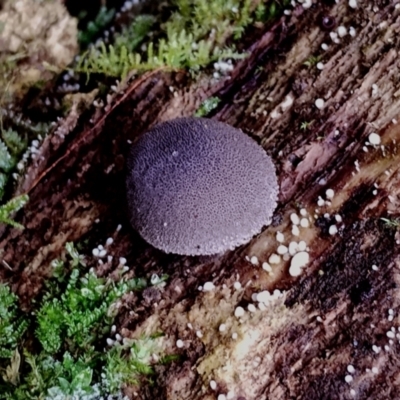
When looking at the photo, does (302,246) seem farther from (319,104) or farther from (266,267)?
(319,104)

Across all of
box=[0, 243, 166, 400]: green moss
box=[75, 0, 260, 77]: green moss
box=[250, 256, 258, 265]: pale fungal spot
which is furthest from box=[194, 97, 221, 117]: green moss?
box=[0, 243, 166, 400]: green moss

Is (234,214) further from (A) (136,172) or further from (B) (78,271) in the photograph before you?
(B) (78,271)

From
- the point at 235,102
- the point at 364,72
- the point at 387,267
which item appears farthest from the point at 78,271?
the point at 364,72

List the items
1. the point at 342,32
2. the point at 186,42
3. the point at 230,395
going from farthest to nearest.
A: the point at 186,42, the point at 342,32, the point at 230,395

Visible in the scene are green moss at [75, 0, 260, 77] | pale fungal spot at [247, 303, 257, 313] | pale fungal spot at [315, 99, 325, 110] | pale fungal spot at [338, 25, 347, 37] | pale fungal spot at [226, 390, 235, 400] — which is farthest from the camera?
green moss at [75, 0, 260, 77]

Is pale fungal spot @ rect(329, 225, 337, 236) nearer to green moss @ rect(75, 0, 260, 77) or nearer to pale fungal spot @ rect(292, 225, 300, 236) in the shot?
pale fungal spot @ rect(292, 225, 300, 236)

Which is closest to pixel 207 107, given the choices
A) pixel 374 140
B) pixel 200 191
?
pixel 200 191
